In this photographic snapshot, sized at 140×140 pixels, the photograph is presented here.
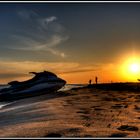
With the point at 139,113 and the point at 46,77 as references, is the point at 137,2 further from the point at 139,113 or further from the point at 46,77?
the point at 46,77

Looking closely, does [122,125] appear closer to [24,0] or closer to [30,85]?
[24,0]

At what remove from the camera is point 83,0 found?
958 cm

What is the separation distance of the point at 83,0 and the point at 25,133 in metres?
4.78

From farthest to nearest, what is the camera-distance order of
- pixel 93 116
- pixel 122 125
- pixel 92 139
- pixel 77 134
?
1. pixel 93 116
2. pixel 122 125
3. pixel 77 134
4. pixel 92 139

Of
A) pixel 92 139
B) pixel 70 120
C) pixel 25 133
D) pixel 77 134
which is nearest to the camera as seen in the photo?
pixel 92 139

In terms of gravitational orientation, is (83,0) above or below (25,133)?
above

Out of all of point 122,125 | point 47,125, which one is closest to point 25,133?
point 47,125

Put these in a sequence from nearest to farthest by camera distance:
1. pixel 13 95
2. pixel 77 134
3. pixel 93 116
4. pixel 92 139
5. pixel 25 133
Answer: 1. pixel 92 139
2. pixel 77 134
3. pixel 25 133
4. pixel 93 116
5. pixel 13 95

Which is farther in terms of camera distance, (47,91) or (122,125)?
(47,91)

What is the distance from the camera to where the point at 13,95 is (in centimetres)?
4103

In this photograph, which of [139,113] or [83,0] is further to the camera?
[139,113]

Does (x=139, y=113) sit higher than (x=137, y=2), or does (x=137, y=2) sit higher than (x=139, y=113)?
(x=137, y=2)

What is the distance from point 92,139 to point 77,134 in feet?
3.27

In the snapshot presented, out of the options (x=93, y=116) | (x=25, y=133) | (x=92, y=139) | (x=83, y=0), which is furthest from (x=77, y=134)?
(x=83, y=0)
